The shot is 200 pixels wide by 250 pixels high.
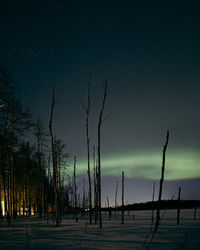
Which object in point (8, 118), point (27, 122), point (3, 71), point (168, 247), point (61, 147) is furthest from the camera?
point (61, 147)

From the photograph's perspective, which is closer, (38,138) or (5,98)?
(5,98)

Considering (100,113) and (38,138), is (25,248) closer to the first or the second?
(100,113)

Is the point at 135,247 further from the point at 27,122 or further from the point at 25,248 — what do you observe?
the point at 27,122

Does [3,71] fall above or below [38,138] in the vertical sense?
above

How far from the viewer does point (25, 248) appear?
5.36m

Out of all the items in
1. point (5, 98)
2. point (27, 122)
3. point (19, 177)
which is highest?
point (5, 98)

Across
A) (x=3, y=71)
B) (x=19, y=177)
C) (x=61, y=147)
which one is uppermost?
(x=3, y=71)

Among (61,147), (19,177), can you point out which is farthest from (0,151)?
(19,177)

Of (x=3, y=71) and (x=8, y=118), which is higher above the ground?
(x=3, y=71)

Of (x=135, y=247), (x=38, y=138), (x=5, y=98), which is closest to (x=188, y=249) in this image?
(x=135, y=247)

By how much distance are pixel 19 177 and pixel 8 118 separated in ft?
50.2

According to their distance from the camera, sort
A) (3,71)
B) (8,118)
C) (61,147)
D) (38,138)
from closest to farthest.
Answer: (3,71)
(8,118)
(38,138)
(61,147)

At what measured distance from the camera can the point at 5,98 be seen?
12211 mm

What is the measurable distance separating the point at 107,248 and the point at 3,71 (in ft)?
33.4
